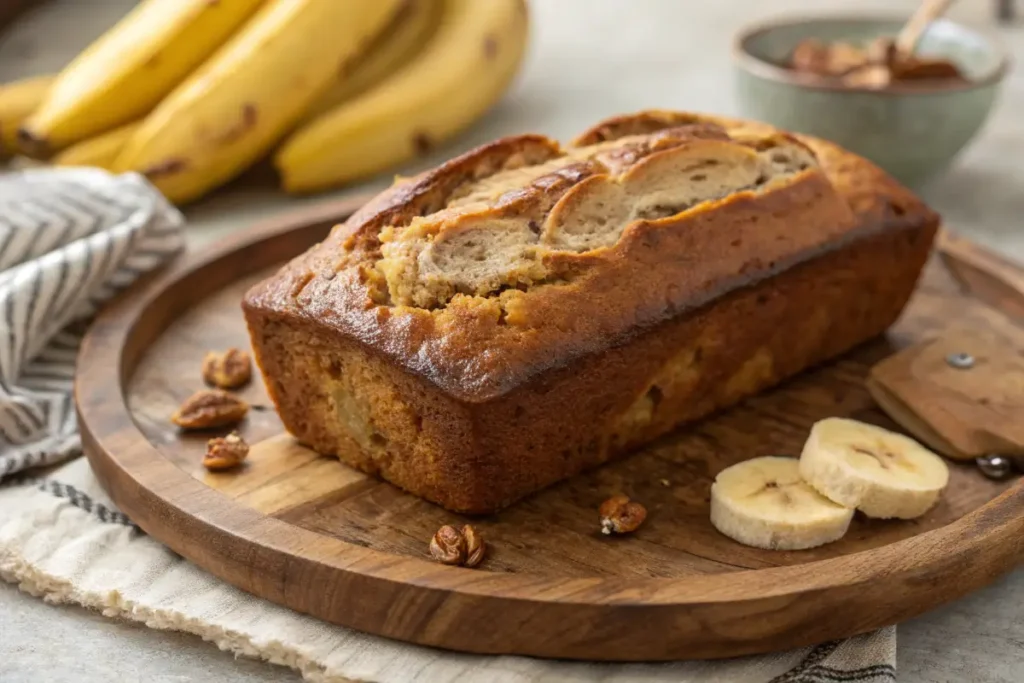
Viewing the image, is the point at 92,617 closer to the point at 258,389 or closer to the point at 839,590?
the point at 258,389

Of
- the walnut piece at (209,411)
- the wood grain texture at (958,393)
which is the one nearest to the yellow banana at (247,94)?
the walnut piece at (209,411)

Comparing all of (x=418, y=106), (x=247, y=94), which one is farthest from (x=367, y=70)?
(x=247, y=94)

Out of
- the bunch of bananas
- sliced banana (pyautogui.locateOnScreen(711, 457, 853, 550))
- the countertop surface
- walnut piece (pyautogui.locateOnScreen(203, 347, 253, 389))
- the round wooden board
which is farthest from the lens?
the bunch of bananas

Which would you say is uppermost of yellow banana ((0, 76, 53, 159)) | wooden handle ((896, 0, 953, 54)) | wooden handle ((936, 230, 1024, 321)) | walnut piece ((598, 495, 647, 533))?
yellow banana ((0, 76, 53, 159))

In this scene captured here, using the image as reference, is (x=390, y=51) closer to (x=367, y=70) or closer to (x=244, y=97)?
(x=367, y=70)

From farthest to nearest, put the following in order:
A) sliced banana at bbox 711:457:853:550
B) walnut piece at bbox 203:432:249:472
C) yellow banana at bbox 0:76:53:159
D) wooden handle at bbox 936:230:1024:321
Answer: yellow banana at bbox 0:76:53:159
wooden handle at bbox 936:230:1024:321
walnut piece at bbox 203:432:249:472
sliced banana at bbox 711:457:853:550

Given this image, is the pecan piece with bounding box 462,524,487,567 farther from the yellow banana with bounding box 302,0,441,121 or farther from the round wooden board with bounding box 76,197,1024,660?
the yellow banana with bounding box 302,0,441,121

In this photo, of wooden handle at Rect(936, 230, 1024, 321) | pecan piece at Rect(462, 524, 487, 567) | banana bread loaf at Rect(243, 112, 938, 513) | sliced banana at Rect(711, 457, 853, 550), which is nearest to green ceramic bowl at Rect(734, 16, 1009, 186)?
wooden handle at Rect(936, 230, 1024, 321)

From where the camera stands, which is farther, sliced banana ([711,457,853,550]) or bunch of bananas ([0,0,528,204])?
bunch of bananas ([0,0,528,204])
